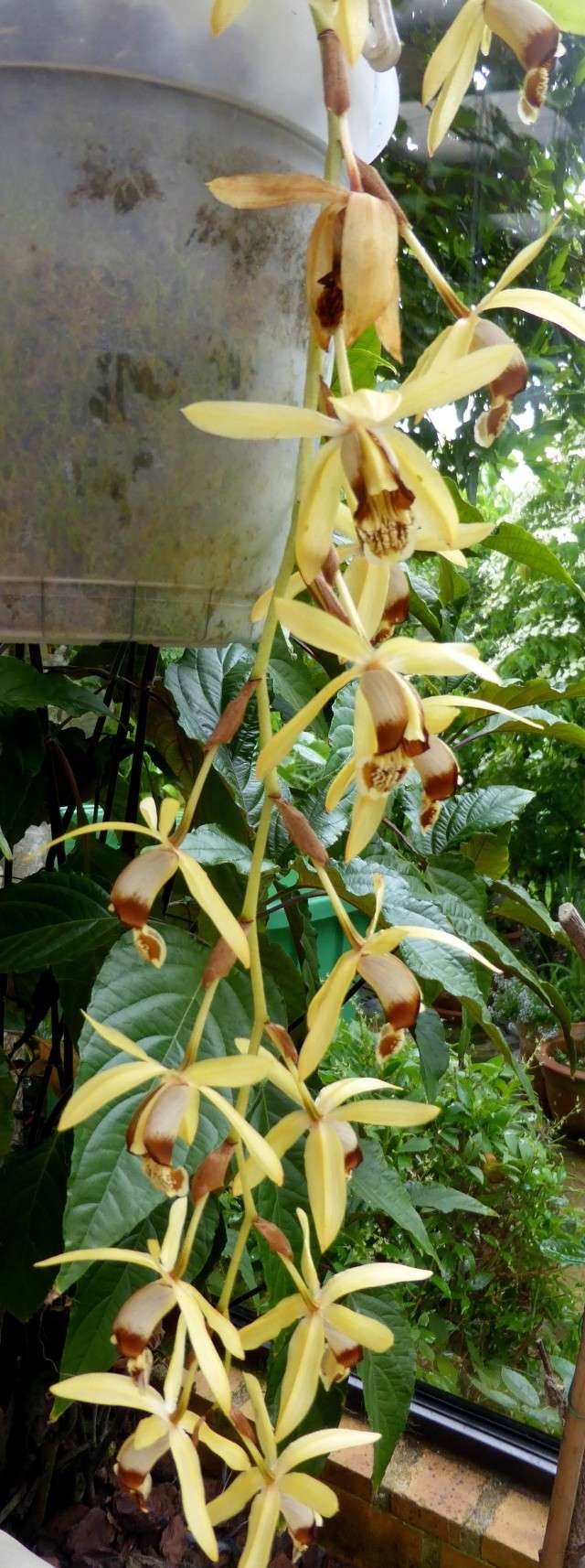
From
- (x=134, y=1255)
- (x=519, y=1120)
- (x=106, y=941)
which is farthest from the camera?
(x=519, y=1120)

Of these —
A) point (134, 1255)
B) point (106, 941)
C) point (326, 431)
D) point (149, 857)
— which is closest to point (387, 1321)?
point (106, 941)

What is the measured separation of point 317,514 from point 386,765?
7 cm

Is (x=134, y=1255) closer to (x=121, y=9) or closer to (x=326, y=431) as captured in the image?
(x=326, y=431)

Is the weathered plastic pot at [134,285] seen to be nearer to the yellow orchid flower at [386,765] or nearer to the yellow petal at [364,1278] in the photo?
the yellow orchid flower at [386,765]

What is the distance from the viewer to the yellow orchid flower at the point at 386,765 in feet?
1.04

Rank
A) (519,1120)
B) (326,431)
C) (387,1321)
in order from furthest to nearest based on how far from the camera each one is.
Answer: (519,1120) → (387,1321) → (326,431)

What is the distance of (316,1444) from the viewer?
0.45 metres

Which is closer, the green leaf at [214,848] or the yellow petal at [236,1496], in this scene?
the yellow petal at [236,1496]

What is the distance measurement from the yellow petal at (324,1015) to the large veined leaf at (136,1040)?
0.45ft

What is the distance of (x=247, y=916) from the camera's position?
A: 14.7 inches

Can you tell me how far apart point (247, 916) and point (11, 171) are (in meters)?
0.24

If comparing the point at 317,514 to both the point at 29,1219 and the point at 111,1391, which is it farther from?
the point at 29,1219

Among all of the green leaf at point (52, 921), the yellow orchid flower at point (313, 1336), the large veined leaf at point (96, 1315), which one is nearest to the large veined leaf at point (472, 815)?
the green leaf at point (52, 921)

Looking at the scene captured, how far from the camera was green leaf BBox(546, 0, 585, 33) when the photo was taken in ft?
1.37
